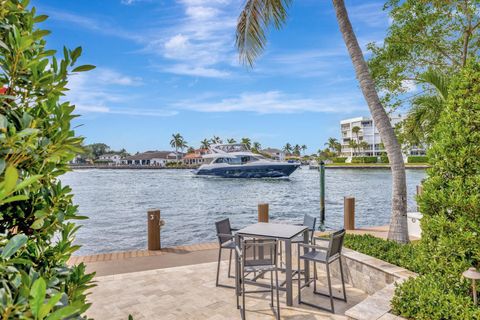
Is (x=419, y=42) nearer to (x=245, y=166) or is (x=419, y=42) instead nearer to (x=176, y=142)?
(x=245, y=166)

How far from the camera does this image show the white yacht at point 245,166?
3491cm

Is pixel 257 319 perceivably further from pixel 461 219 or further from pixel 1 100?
pixel 1 100

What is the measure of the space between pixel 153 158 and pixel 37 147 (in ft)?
316

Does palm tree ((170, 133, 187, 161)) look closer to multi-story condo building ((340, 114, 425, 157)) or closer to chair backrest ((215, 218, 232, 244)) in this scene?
multi-story condo building ((340, 114, 425, 157))

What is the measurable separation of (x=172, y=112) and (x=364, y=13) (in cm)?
3613

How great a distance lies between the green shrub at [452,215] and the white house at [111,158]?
339ft

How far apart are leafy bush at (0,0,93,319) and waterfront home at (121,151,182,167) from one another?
3637 inches

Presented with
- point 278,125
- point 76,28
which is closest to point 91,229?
point 76,28

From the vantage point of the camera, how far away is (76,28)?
8367 millimetres

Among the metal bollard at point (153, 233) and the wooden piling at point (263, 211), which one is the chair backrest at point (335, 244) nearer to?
the wooden piling at point (263, 211)

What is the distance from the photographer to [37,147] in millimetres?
1035

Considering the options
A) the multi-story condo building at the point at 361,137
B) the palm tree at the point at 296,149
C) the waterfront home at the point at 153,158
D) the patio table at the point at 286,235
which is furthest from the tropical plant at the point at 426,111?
the palm tree at the point at 296,149

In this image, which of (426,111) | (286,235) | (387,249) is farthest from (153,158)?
(286,235)

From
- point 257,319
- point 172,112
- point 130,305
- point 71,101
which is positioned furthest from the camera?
point 172,112
